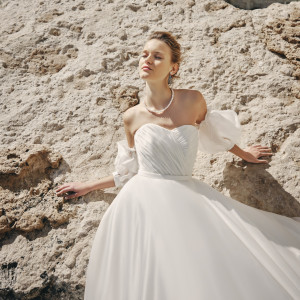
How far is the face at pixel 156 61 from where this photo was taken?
Answer: 2002 millimetres

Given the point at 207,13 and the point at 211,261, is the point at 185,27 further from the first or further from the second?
the point at 211,261

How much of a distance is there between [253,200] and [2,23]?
3.03 meters

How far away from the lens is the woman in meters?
1.35

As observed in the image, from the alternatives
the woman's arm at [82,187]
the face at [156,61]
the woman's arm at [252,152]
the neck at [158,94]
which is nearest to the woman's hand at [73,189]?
the woman's arm at [82,187]

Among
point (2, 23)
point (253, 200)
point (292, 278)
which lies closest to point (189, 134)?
point (253, 200)

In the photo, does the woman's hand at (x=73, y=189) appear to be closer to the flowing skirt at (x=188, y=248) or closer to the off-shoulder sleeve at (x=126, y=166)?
the off-shoulder sleeve at (x=126, y=166)

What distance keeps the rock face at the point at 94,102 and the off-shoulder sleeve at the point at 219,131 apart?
186mm

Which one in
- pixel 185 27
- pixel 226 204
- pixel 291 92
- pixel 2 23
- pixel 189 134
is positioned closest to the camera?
pixel 226 204

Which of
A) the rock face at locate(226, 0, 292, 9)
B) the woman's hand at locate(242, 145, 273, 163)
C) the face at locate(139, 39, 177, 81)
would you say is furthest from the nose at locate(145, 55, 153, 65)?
the rock face at locate(226, 0, 292, 9)

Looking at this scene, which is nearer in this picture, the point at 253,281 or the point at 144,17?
the point at 253,281

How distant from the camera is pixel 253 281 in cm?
132

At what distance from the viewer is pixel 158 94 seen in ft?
6.91

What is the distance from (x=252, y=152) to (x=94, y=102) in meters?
1.40

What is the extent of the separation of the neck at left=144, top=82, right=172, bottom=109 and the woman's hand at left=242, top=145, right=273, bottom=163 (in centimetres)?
70
